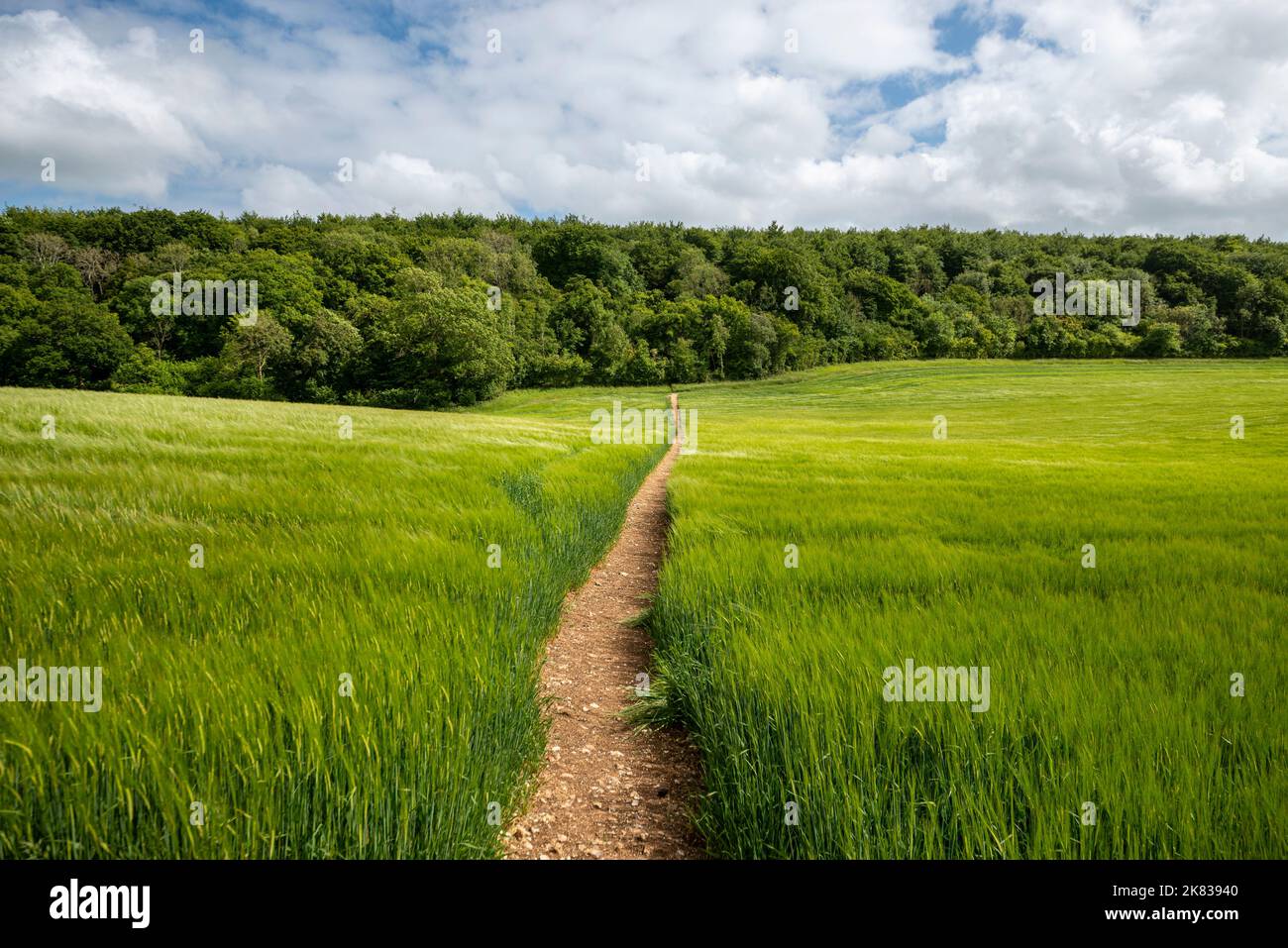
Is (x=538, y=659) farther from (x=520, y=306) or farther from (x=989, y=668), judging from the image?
(x=520, y=306)

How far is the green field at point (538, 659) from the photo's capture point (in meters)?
2.03

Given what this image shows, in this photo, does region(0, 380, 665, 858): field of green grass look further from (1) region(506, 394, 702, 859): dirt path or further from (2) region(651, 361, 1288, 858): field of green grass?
(2) region(651, 361, 1288, 858): field of green grass

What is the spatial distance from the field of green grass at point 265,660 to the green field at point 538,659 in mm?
17

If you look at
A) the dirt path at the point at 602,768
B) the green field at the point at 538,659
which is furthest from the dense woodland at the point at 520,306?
the dirt path at the point at 602,768

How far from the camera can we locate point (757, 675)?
129 inches

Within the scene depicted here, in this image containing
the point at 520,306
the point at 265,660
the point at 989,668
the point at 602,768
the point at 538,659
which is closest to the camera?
the point at 265,660

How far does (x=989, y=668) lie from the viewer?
3254 mm

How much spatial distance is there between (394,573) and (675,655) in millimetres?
2318

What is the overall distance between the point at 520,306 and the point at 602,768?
8890cm

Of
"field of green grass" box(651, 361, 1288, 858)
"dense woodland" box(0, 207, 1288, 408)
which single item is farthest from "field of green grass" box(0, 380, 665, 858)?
"dense woodland" box(0, 207, 1288, 408)

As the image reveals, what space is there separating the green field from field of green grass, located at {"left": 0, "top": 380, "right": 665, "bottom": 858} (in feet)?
0.06

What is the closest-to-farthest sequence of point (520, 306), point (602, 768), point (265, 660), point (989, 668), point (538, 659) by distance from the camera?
point (265, 660) → point (989, 668) → point (602, 768) → point (538, 659) → point (520, 306)

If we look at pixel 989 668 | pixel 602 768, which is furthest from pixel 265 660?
pixel 989 668

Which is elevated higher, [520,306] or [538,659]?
[520,306]
